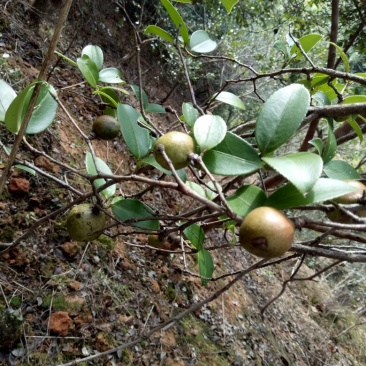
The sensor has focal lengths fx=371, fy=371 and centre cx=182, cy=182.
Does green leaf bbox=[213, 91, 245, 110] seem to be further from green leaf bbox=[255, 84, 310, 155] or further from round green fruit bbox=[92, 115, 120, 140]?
green leaf bbox=[255, 84, 310, 155]

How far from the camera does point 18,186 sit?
144 cm

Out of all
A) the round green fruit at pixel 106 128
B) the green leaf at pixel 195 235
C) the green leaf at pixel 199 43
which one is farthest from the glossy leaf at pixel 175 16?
the green leaf at pixel 195 235

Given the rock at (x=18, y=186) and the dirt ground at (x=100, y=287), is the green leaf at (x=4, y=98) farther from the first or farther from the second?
the rock at (x=18, y=186)

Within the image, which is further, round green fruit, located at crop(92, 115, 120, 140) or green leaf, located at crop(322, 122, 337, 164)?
round green fruit, located at crop(92, 115, 120, 140)

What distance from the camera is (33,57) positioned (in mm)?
2525

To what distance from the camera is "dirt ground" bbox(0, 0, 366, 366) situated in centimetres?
122

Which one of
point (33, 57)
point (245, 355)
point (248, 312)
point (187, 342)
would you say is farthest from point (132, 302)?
point (33, 57)

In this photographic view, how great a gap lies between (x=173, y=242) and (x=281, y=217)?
897 mm

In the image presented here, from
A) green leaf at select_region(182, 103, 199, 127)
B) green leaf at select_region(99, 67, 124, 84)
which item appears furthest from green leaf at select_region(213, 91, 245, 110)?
green leaf at select_region(99, 67, 124, 84)

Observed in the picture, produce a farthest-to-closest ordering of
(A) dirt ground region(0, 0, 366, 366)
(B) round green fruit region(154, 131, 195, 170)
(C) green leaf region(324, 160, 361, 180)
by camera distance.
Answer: (A) dirt ground region(0, 0, 366, 366)
(C) green leaf region(324, 160, 361, 180)
(B) round green fruit region(154, 131, 195, 170)

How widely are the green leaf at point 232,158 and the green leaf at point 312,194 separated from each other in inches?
2.5

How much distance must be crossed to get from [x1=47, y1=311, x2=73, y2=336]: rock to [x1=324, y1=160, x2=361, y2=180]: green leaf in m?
0.97

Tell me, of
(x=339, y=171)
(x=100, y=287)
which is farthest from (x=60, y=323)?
(x=339, y=171)

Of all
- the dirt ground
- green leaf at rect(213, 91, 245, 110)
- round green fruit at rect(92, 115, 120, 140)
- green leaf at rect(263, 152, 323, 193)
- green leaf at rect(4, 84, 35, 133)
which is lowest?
the dirt ground
